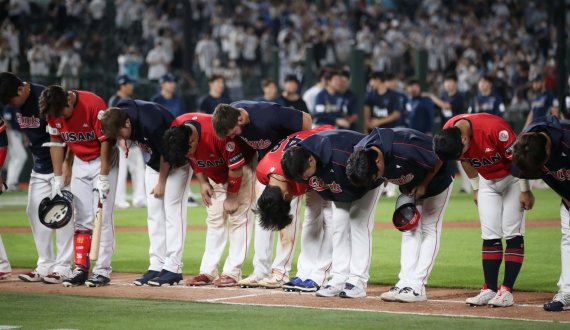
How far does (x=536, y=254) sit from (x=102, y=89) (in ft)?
46.4

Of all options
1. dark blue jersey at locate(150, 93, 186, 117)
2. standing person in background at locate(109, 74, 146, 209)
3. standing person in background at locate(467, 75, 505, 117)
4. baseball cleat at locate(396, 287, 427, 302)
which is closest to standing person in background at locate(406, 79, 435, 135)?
standing person in background at locate(467, 75, 505, 117)

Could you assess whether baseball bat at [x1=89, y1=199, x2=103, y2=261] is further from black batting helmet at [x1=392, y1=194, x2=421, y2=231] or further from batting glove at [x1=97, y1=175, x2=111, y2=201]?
black batting helmet at [x1=392, y1=194, x2=421, y2=231]

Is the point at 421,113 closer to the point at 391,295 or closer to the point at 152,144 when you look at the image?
the point at 152,144

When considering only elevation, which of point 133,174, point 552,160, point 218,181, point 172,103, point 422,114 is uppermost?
point 422,114

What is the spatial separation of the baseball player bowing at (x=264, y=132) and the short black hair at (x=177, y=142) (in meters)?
0.39

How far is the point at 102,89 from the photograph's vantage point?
24.0 meters

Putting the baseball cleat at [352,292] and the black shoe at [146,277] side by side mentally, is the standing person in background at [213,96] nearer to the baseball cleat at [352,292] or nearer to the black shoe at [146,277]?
the black shoe at [146,277]

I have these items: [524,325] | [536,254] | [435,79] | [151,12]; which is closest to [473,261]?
[536,254]

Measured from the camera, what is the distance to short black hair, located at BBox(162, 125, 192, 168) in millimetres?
9438

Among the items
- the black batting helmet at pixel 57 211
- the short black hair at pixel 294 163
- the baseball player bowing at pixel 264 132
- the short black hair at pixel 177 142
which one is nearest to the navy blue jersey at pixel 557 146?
the short black hair at pixel 294 163

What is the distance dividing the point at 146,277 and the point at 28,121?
212 cm

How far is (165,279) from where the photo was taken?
1022cm

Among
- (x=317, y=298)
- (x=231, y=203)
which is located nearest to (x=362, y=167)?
(x=317, y=298)

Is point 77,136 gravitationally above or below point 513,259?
above
